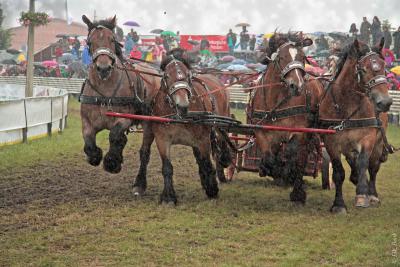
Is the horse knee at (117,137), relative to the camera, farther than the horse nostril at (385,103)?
Yes

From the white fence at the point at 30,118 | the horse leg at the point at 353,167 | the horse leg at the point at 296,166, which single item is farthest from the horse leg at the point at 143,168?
the white fence at the point at 30,118

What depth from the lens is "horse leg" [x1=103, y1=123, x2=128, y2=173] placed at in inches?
382

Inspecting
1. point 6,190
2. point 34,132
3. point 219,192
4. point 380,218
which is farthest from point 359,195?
point 34,132

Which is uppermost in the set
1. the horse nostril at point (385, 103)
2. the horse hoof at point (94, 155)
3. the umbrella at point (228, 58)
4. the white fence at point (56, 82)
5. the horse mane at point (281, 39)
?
the umbrella at point (228, 58)

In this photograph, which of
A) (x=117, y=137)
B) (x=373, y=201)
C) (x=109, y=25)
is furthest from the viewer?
(x=109, y=25)

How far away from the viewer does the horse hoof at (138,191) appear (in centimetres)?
1034

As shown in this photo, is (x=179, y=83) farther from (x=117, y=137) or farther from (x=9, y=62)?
(x=9, y=62)

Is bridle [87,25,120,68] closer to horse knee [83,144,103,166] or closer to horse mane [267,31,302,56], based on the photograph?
horse knee [83,144,103,166]

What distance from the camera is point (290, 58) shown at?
8914 millimetres

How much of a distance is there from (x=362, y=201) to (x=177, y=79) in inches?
115

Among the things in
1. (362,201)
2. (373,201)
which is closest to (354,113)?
(362,201)

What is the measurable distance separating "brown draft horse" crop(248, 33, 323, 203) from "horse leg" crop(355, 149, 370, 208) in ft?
2.62

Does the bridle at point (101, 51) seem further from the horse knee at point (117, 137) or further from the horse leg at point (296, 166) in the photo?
the horse leg at point (296, 166)

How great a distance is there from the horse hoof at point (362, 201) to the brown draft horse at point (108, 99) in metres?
3.30
